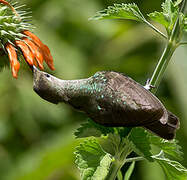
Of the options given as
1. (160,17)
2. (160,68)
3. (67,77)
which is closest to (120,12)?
(160,17)

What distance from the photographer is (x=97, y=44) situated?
5078 millimetres

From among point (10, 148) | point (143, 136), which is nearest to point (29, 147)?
point (10, 148)

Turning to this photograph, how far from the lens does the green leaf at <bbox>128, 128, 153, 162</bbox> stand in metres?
1.46

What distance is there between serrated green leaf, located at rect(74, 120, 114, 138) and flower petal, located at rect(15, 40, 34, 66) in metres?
0.29

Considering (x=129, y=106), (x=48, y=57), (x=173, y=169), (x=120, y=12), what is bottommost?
(x=173, y=169)

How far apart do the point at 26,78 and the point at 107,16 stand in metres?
3.30

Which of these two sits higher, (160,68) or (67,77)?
(160,68)

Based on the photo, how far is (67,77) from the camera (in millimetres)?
4691

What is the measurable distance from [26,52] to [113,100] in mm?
565

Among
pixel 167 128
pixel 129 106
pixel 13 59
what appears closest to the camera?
pixel 129 106

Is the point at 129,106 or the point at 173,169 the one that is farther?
the point at 173,169

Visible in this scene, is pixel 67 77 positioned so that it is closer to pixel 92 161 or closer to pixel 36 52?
pixel 36 52

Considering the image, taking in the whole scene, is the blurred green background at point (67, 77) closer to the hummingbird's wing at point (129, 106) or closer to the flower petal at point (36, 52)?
the flower petal at point (36, 52)

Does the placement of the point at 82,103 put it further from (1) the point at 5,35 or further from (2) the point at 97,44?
(2) the point at 97,44
